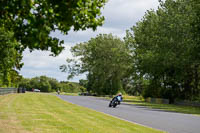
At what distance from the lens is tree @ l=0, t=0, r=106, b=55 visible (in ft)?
23.4

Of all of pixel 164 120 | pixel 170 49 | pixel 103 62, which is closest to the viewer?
pixel 164 120

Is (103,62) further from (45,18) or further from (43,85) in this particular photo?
(45,18)

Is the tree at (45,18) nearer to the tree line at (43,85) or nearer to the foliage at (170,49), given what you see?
the foliage at (170,49)

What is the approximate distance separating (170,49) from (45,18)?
41.0 m

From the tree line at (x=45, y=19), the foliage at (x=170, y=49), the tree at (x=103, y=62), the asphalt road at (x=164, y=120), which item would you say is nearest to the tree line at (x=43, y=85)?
the tree at (x=103, y=62)

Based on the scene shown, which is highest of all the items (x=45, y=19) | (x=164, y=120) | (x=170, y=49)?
(x=170, y=49)

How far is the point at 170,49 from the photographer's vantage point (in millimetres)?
46719

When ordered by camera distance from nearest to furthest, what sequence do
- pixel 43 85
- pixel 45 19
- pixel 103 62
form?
pixel 45 19 → pixel 103 62 → pixel 43 85

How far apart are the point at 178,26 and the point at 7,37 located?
→ 90.5ft

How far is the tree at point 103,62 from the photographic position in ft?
281

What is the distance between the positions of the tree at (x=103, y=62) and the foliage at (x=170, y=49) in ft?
63.1

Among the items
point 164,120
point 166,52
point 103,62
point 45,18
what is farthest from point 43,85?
point 45,18

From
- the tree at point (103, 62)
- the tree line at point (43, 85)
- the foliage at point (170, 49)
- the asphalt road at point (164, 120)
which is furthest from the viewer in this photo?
the tree line at point (43, 85)

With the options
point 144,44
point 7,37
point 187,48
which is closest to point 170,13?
point 187,48
